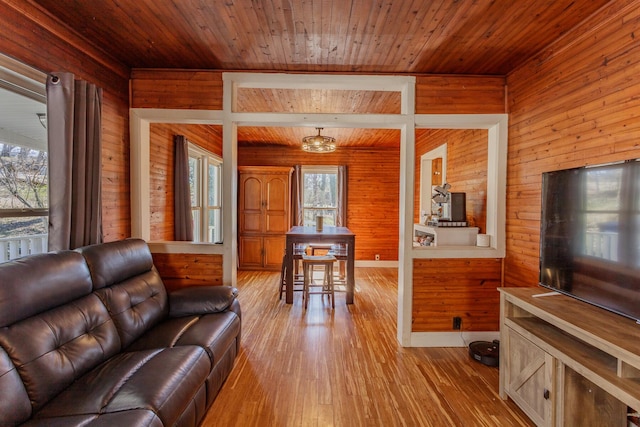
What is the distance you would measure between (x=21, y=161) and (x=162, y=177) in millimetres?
1600

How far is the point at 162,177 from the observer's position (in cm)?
359

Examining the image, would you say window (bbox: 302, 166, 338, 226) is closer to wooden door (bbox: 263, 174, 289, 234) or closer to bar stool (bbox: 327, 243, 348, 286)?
wooden door (bbox: 263, 174, 289, 234)

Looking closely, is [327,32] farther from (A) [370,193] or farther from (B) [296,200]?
(A) [370,193]

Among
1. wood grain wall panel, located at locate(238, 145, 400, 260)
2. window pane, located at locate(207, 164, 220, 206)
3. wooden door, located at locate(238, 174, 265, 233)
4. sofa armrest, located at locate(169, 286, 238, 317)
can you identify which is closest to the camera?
sofa armrest, located at locate(169, 286, 238, 317)

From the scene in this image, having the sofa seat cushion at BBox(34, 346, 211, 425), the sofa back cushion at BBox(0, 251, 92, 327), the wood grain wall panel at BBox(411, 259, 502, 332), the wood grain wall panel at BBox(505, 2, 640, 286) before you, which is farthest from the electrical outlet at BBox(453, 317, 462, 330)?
the sofa back cushion at BBox(0, 251, 92, 327)

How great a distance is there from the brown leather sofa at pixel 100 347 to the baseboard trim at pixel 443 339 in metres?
1.76

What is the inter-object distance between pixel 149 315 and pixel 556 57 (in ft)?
12.0

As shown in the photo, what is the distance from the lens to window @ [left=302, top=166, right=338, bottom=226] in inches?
261

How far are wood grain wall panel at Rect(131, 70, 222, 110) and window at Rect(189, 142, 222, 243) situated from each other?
1.44 metres

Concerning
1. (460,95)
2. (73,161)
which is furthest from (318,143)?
(73,161)

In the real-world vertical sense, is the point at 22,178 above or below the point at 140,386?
above

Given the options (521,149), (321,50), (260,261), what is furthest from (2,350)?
(260,261)

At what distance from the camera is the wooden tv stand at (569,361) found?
4.39ft

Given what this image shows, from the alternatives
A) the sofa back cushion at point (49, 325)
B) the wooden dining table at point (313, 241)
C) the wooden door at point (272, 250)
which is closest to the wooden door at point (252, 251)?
the wooden door at point (272, 250)
